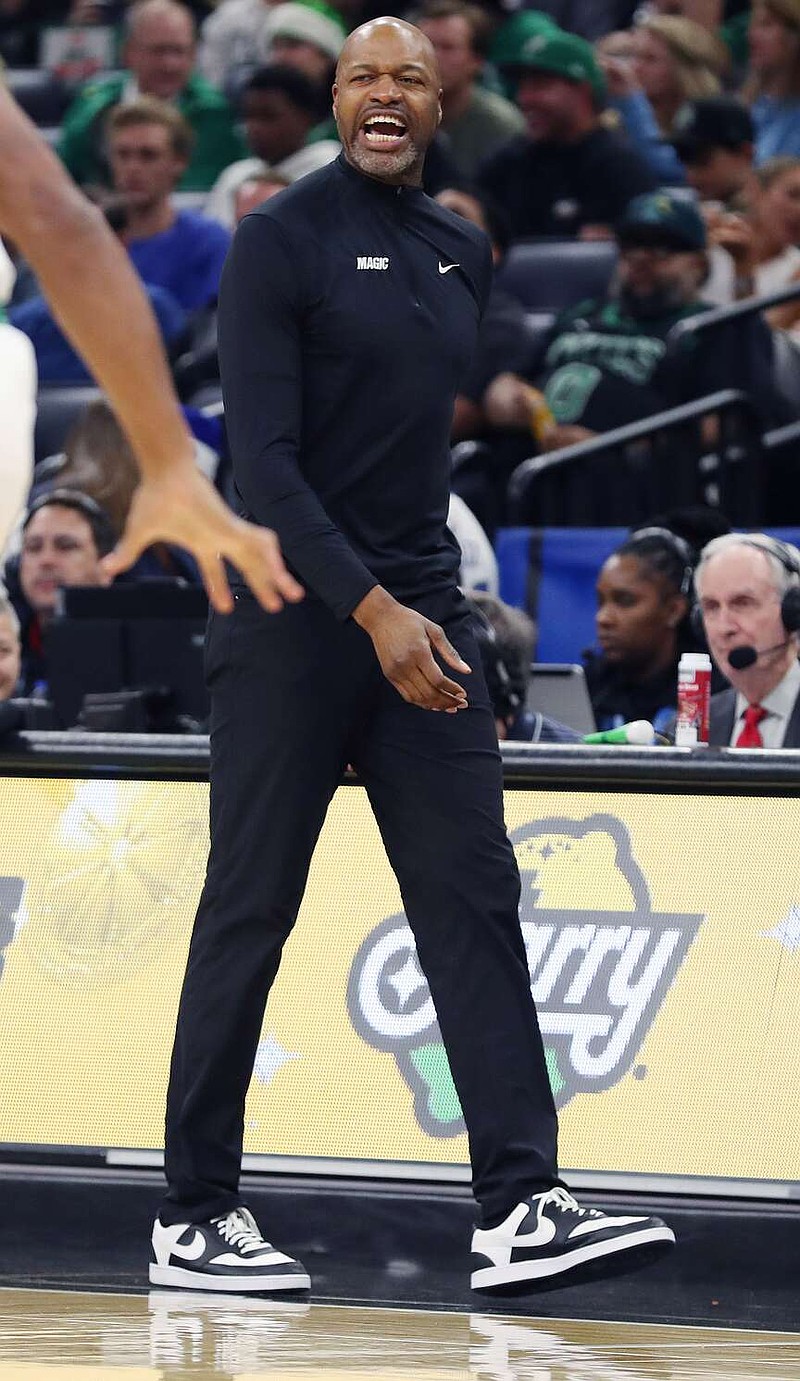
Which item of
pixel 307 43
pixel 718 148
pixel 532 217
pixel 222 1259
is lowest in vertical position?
pixel 222 1259

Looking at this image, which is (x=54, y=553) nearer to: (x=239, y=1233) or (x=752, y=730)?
(x=752, y=730)

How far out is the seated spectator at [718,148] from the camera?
958 centimetres

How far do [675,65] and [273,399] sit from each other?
7.09 m

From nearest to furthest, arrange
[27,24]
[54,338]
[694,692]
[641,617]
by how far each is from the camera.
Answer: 1. [694,692]
2. [641,617]
3. [54,338]
4. [27,24]

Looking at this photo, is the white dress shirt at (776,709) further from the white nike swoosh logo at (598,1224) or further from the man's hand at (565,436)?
the man's hand at (565,436)

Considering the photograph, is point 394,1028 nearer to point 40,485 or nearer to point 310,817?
point 310,817

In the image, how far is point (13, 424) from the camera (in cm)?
243

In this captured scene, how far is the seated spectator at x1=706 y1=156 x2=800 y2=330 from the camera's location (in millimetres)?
8883

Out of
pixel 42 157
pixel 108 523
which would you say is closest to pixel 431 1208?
pixel 42 157

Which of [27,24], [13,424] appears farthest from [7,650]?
[27,24]

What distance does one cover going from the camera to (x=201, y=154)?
11398 millimetres

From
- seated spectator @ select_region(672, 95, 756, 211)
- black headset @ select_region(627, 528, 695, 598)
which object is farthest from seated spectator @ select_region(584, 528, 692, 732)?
seated spectator @ select_region(672, 95, 756, 211)

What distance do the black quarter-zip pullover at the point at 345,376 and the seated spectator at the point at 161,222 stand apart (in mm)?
5928

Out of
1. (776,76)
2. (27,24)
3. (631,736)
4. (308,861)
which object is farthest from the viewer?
(27,24)
